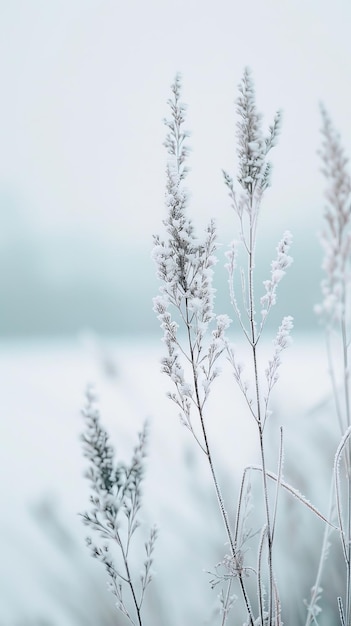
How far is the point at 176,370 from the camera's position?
53cm

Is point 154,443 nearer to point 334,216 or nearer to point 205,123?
point 334,216

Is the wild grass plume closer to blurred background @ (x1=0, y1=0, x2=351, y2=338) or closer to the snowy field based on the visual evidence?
the snowy field

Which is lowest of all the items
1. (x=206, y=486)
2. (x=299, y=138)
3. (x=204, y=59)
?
(x=206, y=486)

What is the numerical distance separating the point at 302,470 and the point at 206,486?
170 mm

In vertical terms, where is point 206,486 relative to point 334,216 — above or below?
below

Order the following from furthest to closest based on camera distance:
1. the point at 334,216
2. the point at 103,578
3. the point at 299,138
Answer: the point at 299,138 → the point at 103,578 → the point at 334,216

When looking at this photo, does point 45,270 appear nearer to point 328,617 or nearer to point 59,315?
point 59,315

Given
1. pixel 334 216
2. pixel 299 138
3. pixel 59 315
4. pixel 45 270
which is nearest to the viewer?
pixel 334 216

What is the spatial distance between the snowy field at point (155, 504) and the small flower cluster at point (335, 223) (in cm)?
31

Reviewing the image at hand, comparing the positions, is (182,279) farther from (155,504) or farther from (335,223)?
(155,504)

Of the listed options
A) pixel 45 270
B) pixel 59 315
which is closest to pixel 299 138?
pixel 45 270

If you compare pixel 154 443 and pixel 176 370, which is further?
pixel 154 443

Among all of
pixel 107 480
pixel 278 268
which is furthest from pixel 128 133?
pixel 107 480

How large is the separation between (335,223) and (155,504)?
728 mm
